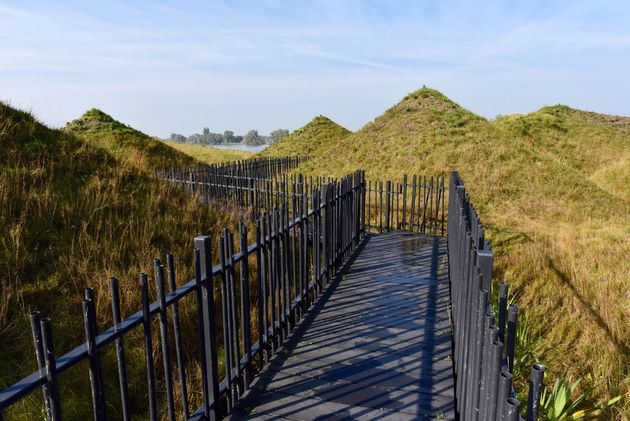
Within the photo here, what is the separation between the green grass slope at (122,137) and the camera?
2067cm

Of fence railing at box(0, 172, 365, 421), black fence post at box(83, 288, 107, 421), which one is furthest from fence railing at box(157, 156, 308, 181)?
black fence post at box(83, 288, 107, 421)

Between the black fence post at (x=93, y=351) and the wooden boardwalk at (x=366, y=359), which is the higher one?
the black fence post at (x=93, y=351)

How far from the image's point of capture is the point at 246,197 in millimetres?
12000

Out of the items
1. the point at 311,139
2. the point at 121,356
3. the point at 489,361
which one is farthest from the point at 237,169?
the point at 311,139

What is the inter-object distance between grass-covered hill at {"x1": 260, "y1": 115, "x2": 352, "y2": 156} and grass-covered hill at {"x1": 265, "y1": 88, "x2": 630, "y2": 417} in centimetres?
64

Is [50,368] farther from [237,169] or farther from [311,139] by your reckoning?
[311,139]

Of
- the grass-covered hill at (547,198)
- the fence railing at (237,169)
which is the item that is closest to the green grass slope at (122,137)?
the fence railing at (237,169)

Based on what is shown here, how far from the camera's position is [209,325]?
2967 mm

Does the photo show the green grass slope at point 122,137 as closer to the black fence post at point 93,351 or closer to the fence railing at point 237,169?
the fence railing at point 237,169

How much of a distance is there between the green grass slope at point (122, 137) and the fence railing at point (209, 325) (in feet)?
52.5

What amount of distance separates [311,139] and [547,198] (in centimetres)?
2474

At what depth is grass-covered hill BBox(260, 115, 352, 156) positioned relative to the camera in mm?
37688

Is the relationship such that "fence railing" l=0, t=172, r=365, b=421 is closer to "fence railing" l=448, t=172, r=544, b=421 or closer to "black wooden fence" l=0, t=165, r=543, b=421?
"black wooden fence" l=0, t=165, r=543, b=421

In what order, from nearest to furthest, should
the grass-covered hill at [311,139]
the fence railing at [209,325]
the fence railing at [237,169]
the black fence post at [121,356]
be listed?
the fence railing at [209,325], the black fence post at [121,356], the fence railing at [237,169], the grass-covered hill at [311,139]
